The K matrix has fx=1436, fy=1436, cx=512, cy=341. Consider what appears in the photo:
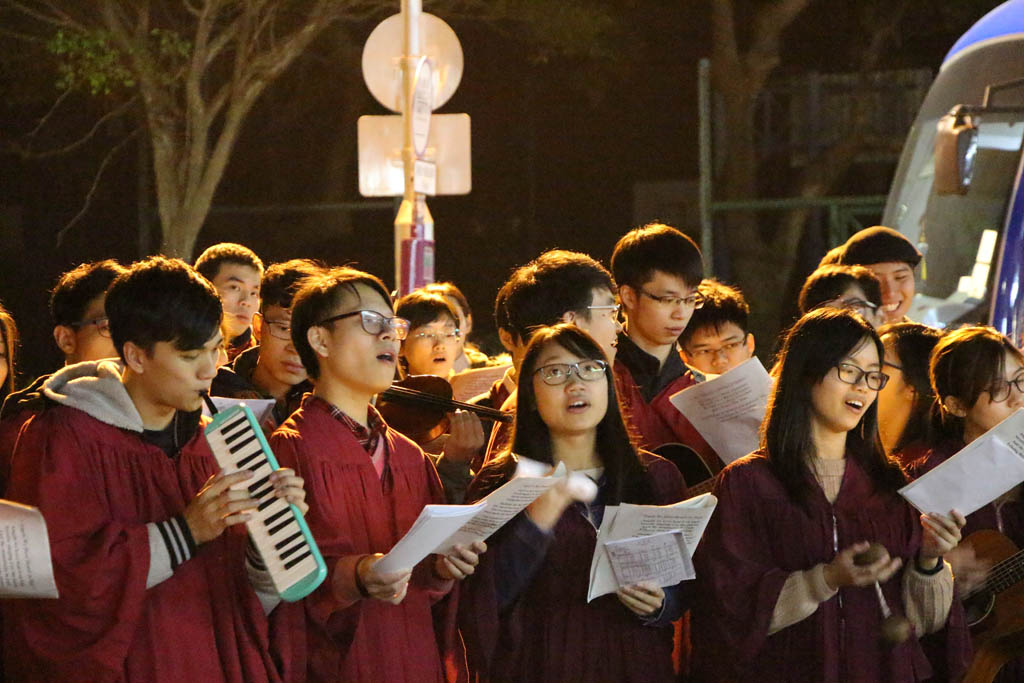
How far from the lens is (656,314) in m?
5.84

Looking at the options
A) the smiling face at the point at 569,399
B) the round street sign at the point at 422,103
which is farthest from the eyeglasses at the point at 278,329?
the round street sign at the point at 422,103

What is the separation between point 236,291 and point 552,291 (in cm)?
221

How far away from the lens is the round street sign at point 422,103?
389 inches

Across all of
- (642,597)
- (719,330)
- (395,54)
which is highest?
(395,54)

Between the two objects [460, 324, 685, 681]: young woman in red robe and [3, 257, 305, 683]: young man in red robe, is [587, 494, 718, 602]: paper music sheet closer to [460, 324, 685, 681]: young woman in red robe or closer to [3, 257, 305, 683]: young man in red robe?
[460, 324, 685, 681]: young woman in red robe

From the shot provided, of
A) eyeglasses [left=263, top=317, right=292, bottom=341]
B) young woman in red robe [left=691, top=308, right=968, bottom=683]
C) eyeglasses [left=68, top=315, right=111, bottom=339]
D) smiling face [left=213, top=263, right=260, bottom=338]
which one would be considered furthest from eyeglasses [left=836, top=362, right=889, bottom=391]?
smiling face [left=213, top=263, right=260, bottom=338]

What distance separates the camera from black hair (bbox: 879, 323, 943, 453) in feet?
17.9

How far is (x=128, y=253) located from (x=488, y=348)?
527 centimetres

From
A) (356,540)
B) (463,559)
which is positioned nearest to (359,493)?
(356,540)

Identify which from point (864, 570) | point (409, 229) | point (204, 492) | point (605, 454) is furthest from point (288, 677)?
point (409, 229)

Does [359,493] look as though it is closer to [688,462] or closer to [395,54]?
[688,462]

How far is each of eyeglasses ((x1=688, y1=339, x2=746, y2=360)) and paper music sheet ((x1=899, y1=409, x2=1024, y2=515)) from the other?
7.31ft

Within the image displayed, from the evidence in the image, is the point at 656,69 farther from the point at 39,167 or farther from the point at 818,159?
the point at 39,167

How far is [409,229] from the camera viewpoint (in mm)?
10070
